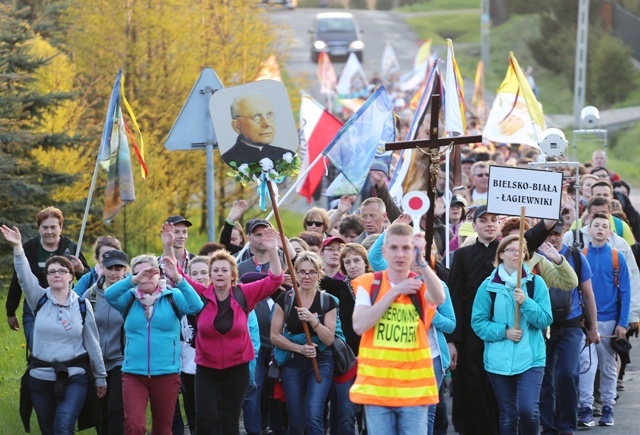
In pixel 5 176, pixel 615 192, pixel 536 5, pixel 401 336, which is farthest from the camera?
pixel 536 5

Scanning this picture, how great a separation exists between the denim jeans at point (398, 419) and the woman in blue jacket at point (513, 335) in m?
2.12

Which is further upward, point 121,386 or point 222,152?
point 222,152

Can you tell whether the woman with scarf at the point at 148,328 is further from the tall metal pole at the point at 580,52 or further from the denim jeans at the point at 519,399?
the tall metal pole at the point at 580,52

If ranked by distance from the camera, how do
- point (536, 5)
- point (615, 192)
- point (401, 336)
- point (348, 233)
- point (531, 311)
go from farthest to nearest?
point (536, 5), point (615, 192), point (348, 233), point (531, 311), point (401, 336)

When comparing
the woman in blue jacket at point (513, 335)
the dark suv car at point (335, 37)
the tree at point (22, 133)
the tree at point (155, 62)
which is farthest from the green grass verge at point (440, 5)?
the woman in blue jacket at point (513, 335)

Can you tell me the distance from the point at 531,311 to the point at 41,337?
11.7 ft

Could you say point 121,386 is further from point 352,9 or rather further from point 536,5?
point 352,9

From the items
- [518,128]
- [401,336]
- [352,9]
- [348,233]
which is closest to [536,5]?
[352,9]

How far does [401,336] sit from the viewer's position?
318 inches

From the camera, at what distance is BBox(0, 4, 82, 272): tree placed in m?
17.1

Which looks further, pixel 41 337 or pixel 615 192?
pixel 615 192

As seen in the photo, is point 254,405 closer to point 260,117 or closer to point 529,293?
point 260,117

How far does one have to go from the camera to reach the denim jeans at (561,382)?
11227 mm

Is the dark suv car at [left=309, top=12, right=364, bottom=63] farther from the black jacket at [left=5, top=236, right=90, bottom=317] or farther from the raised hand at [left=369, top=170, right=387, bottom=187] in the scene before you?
the black jacket at [left=5, top=236, right=90, bottom=317]
